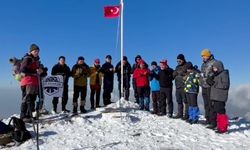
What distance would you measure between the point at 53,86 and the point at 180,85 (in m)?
4.79

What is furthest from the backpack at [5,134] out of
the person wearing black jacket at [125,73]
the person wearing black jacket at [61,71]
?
the person wearing black jacket at [125,73]

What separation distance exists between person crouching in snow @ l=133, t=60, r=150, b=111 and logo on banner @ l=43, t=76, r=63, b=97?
11.9 feet

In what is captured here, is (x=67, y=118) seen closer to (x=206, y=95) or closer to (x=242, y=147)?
(x=206, y=95)

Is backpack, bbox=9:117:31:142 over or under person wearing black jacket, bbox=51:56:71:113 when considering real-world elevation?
under

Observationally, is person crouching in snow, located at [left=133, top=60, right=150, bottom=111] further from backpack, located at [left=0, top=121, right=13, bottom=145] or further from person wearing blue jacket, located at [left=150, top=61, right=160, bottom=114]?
backpack, located at [left=0, top=121, right=13, bottom=145]

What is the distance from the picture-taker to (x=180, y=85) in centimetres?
1438

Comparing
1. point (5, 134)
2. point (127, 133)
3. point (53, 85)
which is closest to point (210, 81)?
point (127, 133)

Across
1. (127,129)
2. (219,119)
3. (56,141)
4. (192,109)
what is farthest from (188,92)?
(56,141)

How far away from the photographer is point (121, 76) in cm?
1593

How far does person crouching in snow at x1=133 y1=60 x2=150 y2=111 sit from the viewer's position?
16078 millimetres

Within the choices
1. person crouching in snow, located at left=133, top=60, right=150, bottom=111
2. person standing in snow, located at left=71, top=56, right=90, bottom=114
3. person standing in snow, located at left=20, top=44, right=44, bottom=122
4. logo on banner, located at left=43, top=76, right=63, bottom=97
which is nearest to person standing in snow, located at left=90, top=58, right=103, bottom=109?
person standing in snow, located at left=71, top=56, right=90, bottom=114

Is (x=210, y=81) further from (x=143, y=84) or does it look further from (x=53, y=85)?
(x=53, y=85)

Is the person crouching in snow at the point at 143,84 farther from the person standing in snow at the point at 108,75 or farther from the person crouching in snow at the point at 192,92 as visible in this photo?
the person crouching in snow at the point at 192,92

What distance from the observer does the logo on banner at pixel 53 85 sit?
13.7 meters
